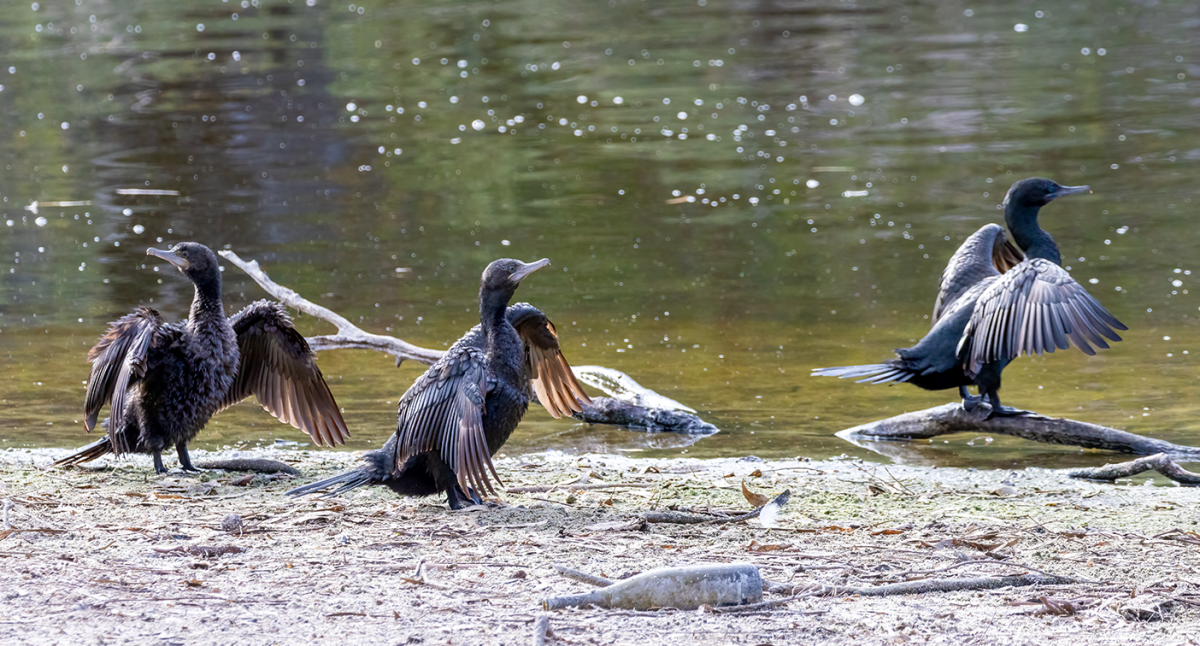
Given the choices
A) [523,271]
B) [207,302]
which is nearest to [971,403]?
[523,271]

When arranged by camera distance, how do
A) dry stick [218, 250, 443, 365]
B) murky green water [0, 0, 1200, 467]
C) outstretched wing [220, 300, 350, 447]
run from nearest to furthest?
outstretched wing [220, 300, 350, 447]
dry stick [218, 250, 443, 365]
murky green water [0, 0, 1200, 467]

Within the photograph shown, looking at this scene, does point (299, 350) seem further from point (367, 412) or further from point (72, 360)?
point (72, 360)

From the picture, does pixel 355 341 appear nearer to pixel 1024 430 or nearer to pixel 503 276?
pixel 503 276

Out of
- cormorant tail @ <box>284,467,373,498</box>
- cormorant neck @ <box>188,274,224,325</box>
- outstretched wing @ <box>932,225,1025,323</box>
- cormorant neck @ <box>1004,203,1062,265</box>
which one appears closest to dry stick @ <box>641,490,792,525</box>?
cormorant tail @ <box>284,467,373,498</box>

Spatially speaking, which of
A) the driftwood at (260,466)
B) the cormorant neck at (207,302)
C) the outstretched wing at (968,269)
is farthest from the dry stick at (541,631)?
the outstretched wing at (968,269)

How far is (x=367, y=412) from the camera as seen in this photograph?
7980 mm

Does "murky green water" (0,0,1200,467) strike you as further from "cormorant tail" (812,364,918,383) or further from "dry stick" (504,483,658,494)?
"dry stick" (504,483,658,494)

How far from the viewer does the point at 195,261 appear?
612 centimetres

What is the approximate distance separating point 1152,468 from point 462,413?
3.10 metres

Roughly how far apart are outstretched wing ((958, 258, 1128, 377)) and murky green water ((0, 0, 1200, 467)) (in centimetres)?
76

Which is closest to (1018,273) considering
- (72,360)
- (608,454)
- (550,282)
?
(608,454)

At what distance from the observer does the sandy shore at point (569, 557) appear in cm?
371

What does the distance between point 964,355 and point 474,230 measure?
675 centimetres

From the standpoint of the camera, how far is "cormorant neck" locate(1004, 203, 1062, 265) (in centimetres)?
737
